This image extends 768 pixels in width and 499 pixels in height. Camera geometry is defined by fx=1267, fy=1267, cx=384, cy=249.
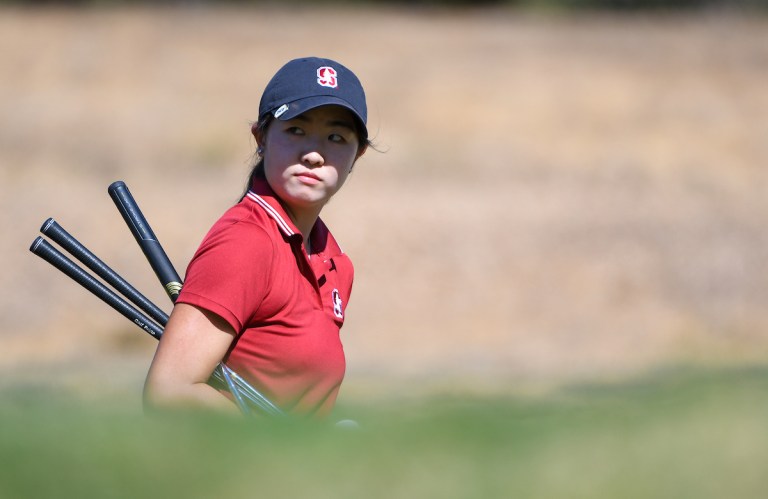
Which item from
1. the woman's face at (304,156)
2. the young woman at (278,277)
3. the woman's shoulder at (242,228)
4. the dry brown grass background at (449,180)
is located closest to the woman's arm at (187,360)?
the young woman at (278,277)

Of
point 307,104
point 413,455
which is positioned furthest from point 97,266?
point 413,455

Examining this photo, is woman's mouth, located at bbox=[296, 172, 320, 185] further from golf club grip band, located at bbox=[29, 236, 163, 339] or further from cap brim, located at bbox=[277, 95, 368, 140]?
golf club grip band, located at bbox=[29, 236, 163, 339]

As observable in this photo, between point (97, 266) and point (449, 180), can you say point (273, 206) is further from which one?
point (449, 180)

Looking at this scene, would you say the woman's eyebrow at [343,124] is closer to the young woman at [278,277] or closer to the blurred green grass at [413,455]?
the young woman at [278,277]

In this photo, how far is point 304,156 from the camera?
350 centimetres

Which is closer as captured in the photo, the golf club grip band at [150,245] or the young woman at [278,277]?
the young woman at [278,277]

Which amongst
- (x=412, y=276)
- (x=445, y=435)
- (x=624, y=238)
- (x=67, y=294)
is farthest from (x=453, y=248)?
(x=445, y=435)

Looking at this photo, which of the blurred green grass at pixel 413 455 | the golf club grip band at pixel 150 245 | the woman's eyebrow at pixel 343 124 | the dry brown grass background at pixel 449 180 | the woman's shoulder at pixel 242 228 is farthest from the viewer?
the dry brown grass background at pixel 449 180

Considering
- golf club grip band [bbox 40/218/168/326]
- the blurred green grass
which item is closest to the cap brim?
golf club grip band [bbox 40/218/168/326]

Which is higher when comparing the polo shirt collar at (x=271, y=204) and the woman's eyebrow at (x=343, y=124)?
the woman's eyebrow at (x=343, y=124)

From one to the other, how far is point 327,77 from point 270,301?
666mm

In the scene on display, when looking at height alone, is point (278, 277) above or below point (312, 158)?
below

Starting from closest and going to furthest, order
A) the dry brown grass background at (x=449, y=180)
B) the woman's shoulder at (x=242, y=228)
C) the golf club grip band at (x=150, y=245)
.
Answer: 1. the woman's shoulder at (x=242, y=228)
2. the golf club grip band at (x=150, y=245)
3. the dry brown grass background at (x=449, y=180)

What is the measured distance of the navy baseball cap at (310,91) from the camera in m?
3.45
